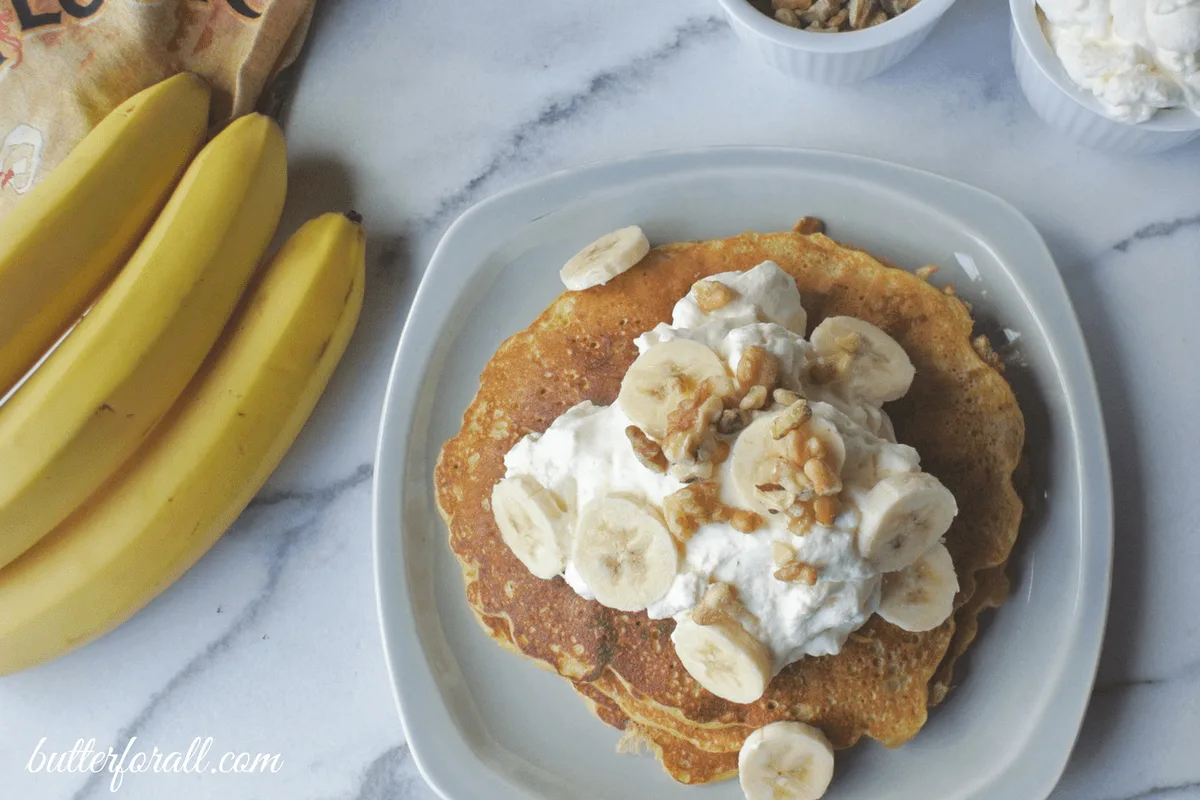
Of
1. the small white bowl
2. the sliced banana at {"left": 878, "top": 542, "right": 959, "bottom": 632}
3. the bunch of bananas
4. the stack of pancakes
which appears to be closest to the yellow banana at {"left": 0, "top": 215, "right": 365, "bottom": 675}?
the bunch of bananas

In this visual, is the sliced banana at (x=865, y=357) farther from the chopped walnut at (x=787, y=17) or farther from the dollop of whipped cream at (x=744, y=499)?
the chopped walnut at (x=787, y=17)

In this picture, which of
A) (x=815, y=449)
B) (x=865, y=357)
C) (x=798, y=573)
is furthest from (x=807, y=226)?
(x=798, y=573)

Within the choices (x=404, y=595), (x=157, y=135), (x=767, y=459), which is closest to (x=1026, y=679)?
(x=767, y=459)

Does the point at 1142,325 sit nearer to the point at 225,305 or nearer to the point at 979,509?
the point at 979,509

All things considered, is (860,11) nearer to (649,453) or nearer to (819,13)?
(819,13)

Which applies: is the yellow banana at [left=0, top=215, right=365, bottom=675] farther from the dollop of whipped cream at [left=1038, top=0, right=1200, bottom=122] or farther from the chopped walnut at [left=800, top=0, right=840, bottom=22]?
the dollop of whipped cream at [left=1038, top=0, right=1200, bottom=122]
